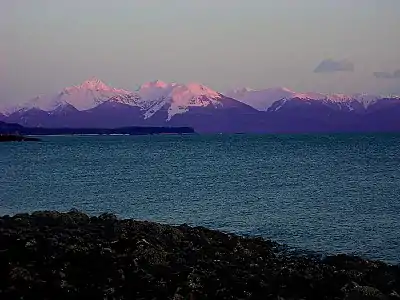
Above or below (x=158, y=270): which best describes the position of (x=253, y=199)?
below

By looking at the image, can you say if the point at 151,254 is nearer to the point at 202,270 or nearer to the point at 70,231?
the point at 202,270

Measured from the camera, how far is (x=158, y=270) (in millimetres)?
15820

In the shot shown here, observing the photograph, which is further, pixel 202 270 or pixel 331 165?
pixel 331 165

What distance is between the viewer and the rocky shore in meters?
14.2

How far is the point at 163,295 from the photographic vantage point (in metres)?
13.9

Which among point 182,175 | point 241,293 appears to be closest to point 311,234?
point 241,293

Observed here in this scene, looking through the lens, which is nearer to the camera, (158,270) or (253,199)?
(158,270)

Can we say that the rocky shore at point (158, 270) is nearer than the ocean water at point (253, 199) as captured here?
Yes

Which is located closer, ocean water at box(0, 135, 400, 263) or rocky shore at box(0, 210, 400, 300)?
rocky shore at box(0, 210, 400, 300)

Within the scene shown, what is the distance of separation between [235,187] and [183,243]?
28613 millimetres

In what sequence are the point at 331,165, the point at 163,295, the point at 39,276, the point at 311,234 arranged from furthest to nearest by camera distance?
the point at 331,165 → the point at 311,234 → the point at 39,276 → the point at 163,295

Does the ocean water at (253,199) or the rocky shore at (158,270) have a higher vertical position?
the rocky shore at (158,270)

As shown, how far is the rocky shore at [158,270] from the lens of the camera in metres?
14.2

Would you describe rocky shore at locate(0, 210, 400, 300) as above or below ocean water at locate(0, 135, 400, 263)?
above
